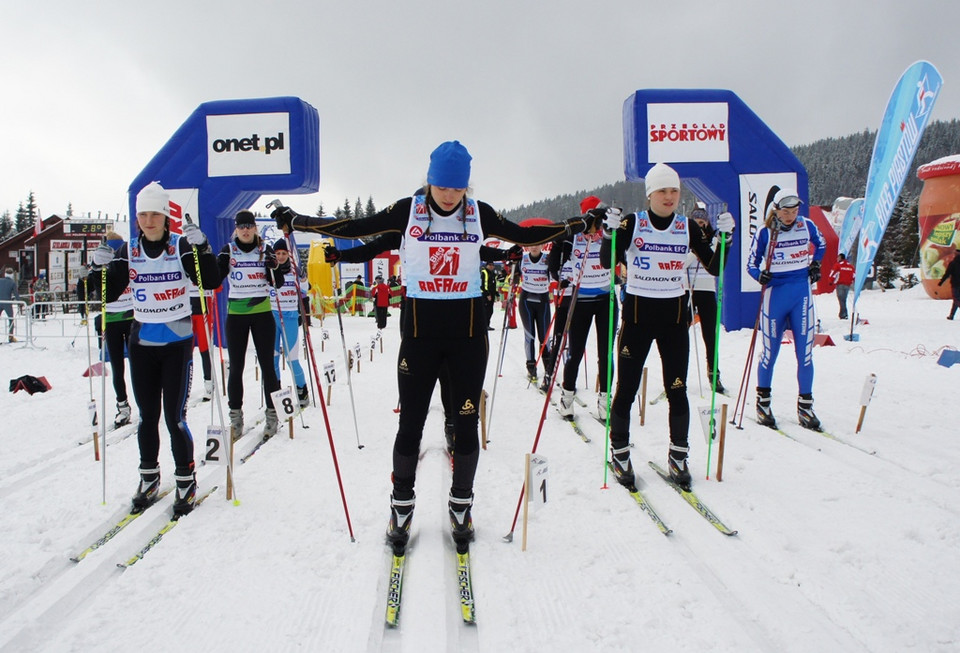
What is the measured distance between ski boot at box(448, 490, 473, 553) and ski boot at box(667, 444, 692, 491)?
1.63 metres

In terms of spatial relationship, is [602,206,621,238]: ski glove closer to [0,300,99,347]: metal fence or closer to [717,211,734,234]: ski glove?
[717,211,734,234]: ski glove

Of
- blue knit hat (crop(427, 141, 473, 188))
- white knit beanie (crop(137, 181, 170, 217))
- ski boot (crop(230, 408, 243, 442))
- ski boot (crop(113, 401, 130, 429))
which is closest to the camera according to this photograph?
blue knit hat (crop(427, 141, 473, 188))

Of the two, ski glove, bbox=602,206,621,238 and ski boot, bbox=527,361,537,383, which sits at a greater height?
ski glove, bbox=602,206,621,238

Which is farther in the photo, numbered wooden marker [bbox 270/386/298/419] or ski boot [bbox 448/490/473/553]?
numbered wooden marker [bbox 270/386/298/419]

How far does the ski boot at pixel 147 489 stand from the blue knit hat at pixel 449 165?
275 centimetres

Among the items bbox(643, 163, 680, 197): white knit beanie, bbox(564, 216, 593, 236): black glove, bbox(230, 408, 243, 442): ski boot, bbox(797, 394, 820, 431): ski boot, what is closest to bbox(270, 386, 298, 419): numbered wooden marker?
bbox(230, 408, 243, 442): ski boot

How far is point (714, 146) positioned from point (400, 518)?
11384mm

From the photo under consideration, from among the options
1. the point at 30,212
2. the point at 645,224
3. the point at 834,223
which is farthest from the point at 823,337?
the point at 30,212

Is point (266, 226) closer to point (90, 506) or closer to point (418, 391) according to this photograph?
point (90, 506)

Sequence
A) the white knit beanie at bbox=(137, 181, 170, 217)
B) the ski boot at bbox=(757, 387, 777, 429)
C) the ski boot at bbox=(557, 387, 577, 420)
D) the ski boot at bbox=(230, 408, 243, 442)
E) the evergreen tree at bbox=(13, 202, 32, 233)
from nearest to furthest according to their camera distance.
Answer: the white knit beanie at bbox=(137, 181, 170, 217) < the ski boot at bbox=(757, 387, 777, 429) < the ski boot at bbox=(230, 408, 243, 442) < the ski boot at bbox=(557, 387, 577, 420) < the evergreen tree at bbox=(13, 202, 32, 233)

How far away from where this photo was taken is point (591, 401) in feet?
22.3

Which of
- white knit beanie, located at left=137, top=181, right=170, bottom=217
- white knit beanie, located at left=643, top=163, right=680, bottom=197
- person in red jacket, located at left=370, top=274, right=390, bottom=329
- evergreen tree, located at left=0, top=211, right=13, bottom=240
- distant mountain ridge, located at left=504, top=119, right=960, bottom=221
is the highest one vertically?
distant mountain ridge, located at left=504, top=119, right=960, bottom=221

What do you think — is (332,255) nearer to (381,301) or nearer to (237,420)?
(237,420)

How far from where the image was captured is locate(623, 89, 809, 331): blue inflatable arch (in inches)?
451
